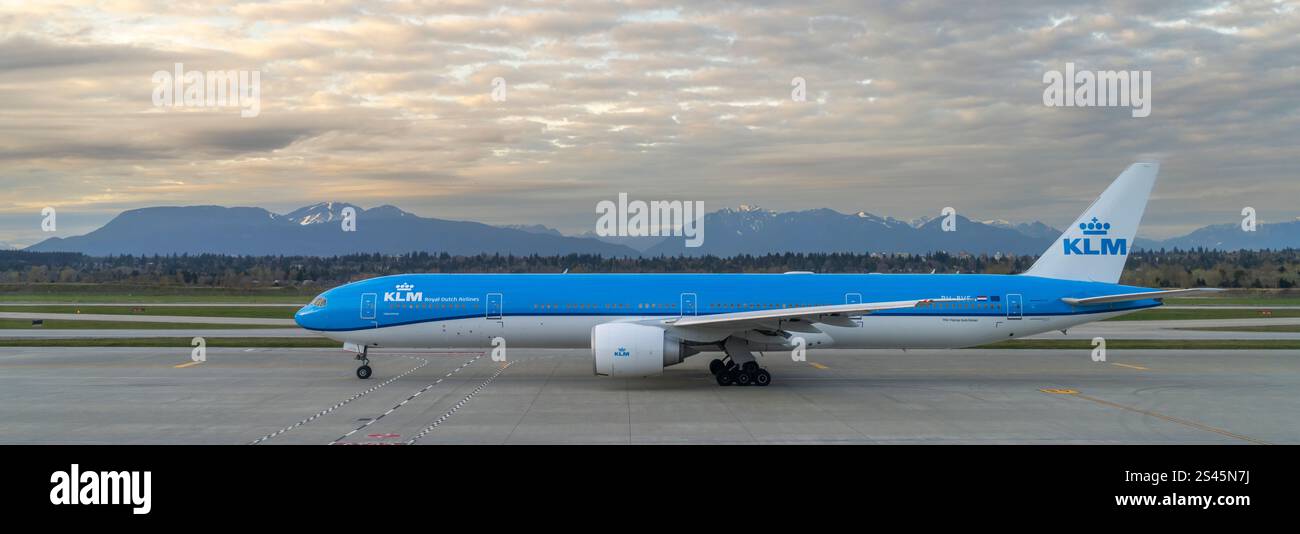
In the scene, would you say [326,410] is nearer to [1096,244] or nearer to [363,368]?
[363,368]

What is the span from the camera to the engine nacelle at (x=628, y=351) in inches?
980

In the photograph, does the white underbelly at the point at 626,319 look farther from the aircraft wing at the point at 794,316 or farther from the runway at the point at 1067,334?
the runway at the point at 1067,334

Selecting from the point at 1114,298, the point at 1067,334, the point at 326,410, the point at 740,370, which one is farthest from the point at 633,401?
the point at 1067,334

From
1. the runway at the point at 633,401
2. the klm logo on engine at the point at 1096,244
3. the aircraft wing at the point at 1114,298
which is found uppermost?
the klm logo on engine at the point at 1096,244

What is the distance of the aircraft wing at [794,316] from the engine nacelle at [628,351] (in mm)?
1209

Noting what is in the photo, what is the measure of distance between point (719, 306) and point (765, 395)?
4.25 meters

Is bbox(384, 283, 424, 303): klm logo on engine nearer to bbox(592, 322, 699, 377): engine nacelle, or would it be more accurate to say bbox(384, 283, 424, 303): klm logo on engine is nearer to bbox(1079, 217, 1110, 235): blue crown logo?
bbox(592, 322, 699, 377): engine nacelle

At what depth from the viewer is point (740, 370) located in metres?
26.7

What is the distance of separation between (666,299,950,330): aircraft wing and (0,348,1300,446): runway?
1907mm

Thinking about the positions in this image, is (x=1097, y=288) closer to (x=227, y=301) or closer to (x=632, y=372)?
(x=632, y=372)

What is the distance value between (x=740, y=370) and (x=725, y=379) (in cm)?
51

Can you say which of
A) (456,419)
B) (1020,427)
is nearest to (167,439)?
(456,419)

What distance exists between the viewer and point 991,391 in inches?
1016

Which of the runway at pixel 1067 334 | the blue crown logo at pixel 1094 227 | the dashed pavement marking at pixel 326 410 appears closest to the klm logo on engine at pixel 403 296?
the dashed pavement marking at pixel 326 410
